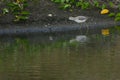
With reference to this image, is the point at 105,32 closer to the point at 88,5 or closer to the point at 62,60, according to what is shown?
the point at 88,5

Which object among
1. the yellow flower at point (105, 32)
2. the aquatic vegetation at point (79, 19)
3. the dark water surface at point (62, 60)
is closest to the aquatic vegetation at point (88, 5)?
the aquatic vegetation at point (79, 19)

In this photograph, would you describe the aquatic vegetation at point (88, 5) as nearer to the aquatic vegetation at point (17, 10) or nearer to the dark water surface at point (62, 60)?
the aquatic vegetation at point (17, 10)

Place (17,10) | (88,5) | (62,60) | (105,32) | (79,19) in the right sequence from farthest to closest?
(88,5) < (79,19) < (17,10) < (105,32) < (62,60)

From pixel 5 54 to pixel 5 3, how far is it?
6.48 meters

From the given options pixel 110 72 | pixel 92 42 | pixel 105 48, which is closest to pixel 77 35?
pixel 92 42

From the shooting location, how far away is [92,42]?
607 inches

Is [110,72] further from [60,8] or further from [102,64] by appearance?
[60,8]

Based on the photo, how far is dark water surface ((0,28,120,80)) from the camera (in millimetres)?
10258

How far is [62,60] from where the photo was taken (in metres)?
12.1

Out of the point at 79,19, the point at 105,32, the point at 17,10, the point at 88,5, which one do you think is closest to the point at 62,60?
the point at 105,32

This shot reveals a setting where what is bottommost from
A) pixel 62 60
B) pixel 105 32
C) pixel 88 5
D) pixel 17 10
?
pixel 105 32

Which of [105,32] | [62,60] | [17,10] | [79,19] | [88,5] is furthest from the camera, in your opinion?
[88,5]

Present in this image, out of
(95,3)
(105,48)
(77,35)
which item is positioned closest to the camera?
(105,48)

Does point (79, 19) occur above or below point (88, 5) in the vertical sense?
below
